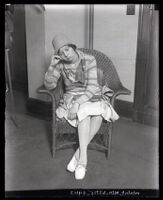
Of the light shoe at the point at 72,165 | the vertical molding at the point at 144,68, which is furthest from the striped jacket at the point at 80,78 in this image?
the vertical molding at the point at 144,68

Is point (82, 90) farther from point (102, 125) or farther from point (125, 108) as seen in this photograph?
point (125, 108)

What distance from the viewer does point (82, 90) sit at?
176cm

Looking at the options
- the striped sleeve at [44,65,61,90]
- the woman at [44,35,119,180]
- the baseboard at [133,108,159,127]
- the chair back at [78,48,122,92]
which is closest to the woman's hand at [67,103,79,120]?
the woman at [44,35,119,180]

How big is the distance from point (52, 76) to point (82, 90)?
21 cm

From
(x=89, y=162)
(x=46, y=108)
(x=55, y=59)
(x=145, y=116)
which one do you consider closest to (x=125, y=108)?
(x=145, y=116)

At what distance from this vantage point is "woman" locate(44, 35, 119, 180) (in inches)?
65.8

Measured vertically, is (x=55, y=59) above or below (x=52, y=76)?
above

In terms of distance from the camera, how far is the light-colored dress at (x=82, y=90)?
1.68 m

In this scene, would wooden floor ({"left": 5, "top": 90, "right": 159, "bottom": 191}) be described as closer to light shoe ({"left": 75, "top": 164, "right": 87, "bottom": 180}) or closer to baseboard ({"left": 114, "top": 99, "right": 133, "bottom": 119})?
light shoe ({"left": 75, "top": 164, "right": 87, "bottom": 180})

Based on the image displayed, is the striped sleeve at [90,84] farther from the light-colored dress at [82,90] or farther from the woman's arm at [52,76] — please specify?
the woman's arm at [52,76]
